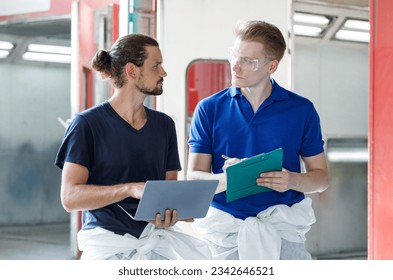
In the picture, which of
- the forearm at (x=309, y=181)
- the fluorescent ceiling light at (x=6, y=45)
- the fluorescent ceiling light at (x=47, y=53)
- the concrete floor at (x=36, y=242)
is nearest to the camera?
the forearm at (x=309, y=181)

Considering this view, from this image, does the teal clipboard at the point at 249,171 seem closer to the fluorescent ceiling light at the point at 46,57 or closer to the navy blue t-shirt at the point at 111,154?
the navy blue t-shirt at the point at 111,154

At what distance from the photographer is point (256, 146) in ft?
6.37

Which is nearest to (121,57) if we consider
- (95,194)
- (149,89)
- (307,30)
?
(149,89)

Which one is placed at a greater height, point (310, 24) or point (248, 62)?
point (310, 24)

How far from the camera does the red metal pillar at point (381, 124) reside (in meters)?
2.71

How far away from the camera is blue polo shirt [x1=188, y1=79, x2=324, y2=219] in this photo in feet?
6.40

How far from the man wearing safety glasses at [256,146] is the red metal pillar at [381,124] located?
0.82m

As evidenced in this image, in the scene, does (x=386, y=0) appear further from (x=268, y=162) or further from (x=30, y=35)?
(x=30, y=35)

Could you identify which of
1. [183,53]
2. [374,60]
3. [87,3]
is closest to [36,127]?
[87,3]

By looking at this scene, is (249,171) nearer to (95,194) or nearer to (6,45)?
(95,194)

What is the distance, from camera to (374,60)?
2.77 m

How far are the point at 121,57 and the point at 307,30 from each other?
2004 mm

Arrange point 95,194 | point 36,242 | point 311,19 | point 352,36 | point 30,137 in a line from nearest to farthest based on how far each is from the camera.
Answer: point 95,194 < point 311,19 < point 352,36 < point 36,242 < point 30,137

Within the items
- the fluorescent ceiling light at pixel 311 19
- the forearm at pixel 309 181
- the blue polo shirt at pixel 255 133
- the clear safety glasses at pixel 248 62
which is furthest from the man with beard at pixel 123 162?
the fluorescent ceiling light at pixel 311 19
